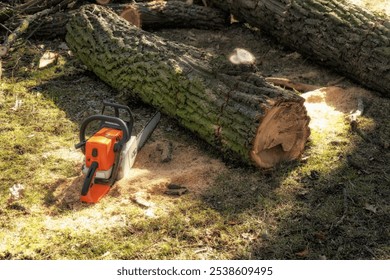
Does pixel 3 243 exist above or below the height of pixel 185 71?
below

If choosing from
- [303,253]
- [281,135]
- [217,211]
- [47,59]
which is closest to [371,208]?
[303,253]

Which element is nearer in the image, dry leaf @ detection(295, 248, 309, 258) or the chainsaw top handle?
dry leaf @ detection(295, 248, 309, 258)

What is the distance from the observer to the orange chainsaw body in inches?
167

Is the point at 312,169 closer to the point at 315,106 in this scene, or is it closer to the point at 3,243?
the point at 315,106

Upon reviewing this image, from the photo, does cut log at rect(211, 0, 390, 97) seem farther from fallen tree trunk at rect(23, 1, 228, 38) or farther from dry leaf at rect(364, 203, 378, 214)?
dry leaf at rect(364, 203, 378, 214)

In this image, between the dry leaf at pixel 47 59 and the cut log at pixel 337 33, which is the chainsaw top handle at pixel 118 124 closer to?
the dry leaf at pixel 47 59

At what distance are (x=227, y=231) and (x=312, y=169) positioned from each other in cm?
Result: 130

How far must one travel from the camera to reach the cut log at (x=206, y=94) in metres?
4.74

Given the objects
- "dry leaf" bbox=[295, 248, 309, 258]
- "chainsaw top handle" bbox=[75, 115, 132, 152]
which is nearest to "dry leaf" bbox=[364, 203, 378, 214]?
"dry leaf" bbox=[295, 248, 309, 258]

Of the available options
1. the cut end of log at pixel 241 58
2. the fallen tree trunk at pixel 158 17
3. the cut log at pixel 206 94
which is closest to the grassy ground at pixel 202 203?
the cut log at pixel 206 94

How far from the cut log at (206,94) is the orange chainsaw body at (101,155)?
1.09 m

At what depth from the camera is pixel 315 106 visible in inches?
239

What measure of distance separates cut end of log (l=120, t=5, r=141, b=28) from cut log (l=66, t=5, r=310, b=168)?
1.50 metres
